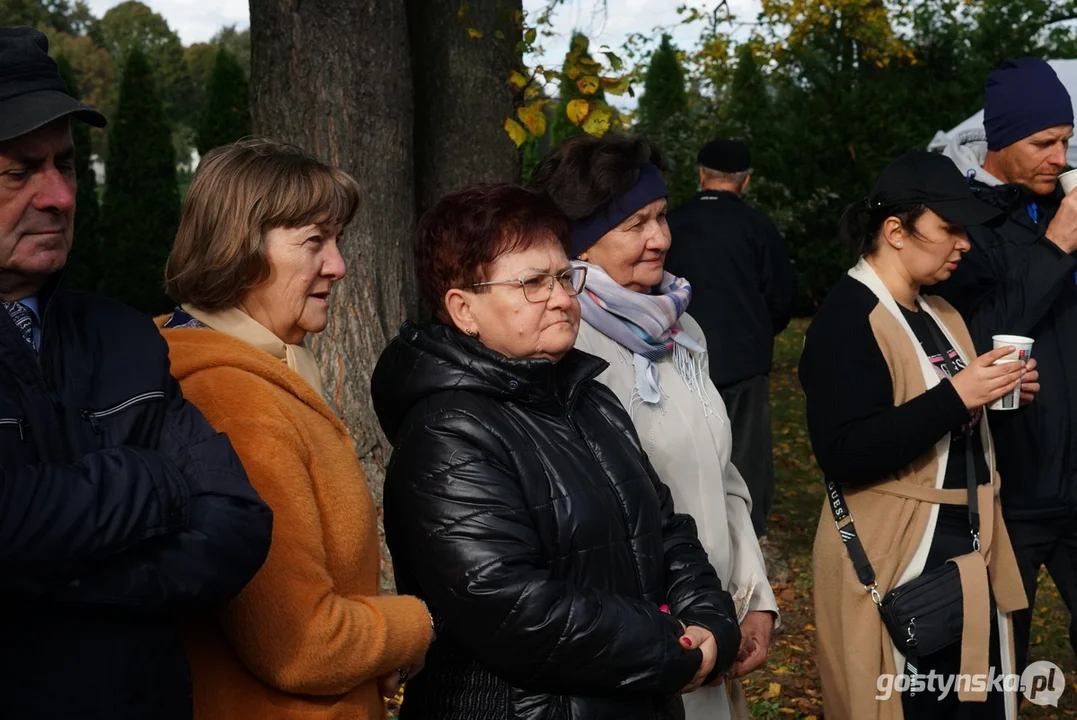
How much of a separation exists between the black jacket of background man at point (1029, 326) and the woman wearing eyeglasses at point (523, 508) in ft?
5.62

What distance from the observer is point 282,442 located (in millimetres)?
2033

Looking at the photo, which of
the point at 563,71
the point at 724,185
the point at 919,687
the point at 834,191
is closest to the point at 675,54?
the point at 834,191

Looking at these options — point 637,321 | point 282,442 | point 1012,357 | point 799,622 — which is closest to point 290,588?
point 282,442

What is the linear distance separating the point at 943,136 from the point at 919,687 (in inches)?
157

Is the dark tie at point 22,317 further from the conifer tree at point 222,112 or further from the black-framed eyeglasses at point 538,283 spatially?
the conifer tree at point 222,112

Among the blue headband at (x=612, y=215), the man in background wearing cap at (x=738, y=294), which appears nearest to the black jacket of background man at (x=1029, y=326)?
the blue headband at (x=612, y=215)

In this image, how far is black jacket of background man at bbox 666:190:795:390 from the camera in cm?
643

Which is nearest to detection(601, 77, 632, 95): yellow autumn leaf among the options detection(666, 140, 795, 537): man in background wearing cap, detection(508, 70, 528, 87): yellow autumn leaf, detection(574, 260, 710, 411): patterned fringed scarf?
detection(508, 70, 528, 87): yellow autumn leaf

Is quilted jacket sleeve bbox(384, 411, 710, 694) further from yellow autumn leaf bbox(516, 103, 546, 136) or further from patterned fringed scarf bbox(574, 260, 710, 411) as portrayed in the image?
yellow autumn leaf bbox(516, 103, 546, 136)

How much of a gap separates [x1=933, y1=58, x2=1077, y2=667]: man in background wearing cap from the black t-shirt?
23cm

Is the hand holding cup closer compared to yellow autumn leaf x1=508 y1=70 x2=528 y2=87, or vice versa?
the hand holding cup

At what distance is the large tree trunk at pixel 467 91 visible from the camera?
214 inches

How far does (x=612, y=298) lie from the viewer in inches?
116

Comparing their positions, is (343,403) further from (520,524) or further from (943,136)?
(943,136)
